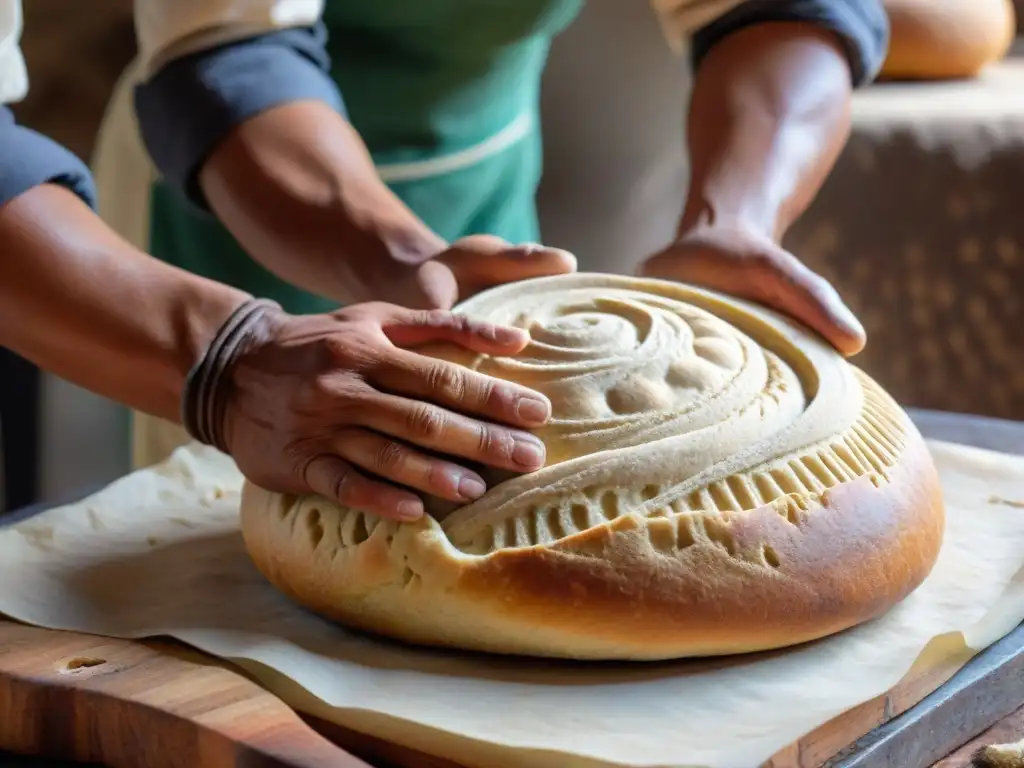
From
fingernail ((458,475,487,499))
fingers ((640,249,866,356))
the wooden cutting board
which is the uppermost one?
fingers ((640,249,866,356))

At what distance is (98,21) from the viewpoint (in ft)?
8.56

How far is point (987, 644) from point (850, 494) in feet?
0.57

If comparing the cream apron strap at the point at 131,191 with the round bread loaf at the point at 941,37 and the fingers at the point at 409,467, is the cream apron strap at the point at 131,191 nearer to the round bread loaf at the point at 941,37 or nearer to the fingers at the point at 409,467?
the fingers at the point at 409,467

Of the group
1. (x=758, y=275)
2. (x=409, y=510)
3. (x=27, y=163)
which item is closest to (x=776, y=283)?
(x=758, y=275)

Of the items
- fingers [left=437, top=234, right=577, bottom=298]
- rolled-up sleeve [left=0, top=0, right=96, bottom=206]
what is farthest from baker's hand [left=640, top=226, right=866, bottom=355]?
rolled-up sleeve [left=0, top=0, right=96, bottom=206]

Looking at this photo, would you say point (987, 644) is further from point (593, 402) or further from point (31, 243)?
point (31, 243)

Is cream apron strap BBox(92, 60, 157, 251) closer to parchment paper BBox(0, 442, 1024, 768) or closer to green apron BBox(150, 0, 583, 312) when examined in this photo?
green apron BBox(150, 0, 583, 312)

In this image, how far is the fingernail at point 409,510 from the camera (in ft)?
3.53

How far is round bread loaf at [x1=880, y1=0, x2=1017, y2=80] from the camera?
2.74m

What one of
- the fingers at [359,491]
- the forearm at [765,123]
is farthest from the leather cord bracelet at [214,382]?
the forearm at [765,123]

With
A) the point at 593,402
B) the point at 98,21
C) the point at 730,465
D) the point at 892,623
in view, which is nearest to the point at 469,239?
the point at 593,402

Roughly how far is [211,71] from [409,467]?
0.76 m

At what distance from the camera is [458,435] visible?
1.07 meters

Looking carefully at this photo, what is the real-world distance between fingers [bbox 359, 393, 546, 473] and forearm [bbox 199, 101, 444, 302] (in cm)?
46
